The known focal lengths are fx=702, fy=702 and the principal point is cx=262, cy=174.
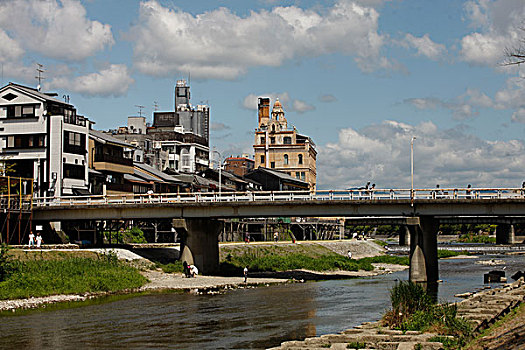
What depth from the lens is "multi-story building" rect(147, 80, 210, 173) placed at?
141 meters

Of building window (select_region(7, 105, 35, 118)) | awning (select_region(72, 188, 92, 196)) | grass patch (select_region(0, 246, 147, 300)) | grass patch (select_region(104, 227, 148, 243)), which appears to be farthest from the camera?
grass patch (select_region(104, 227, 148, 243))

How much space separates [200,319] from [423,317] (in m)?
15.8

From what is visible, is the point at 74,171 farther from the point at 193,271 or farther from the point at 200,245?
the point at 193,271

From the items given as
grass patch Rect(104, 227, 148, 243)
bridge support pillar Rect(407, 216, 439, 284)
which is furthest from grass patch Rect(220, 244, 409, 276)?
bridge support pillar Rect(407, 216, 439, 284)

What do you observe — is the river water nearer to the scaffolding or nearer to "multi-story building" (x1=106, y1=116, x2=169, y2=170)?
the scaffolding

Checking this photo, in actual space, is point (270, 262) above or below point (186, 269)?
below

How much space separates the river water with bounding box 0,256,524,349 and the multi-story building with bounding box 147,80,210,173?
83722mm

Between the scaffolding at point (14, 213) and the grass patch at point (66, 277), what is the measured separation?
38.3 ft

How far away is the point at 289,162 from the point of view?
18025 centimetres

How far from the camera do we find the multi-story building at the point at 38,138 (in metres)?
84.9

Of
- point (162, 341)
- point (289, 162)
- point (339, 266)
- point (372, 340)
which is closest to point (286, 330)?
point (162, 341)

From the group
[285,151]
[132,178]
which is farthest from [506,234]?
[132,178]

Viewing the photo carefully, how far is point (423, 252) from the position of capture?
64250 millimetres

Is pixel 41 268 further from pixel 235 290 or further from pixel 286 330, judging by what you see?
pixel 286 330
